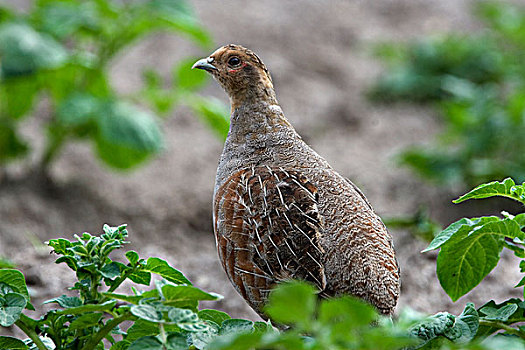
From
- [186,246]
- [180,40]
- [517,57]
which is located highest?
[180,40]

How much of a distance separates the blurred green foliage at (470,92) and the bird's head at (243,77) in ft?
9.64

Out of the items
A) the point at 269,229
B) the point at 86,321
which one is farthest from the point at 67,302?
the point at 269,229

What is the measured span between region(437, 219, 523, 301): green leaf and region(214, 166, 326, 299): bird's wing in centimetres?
46

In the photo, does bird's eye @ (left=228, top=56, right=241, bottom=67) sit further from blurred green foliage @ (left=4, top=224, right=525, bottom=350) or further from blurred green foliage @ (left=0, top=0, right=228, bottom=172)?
blurred green foliage @ (left=0, top=0, right=228, bottom=172)

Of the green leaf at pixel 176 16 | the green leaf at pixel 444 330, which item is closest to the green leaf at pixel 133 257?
the green leaf at pixel 444 330

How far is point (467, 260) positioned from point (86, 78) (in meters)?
3.70

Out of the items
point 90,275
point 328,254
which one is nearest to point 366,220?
point 328,254

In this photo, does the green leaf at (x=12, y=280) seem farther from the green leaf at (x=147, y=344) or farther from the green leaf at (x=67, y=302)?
the green leaf at (x=147, y=344)

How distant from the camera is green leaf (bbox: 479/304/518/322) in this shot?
2.44 m

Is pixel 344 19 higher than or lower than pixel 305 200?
higher

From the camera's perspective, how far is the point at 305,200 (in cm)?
284

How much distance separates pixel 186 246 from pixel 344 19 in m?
6.61

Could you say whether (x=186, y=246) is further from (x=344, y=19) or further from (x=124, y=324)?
(x=344, y=19)

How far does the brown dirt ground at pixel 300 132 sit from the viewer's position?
446 centimetres
